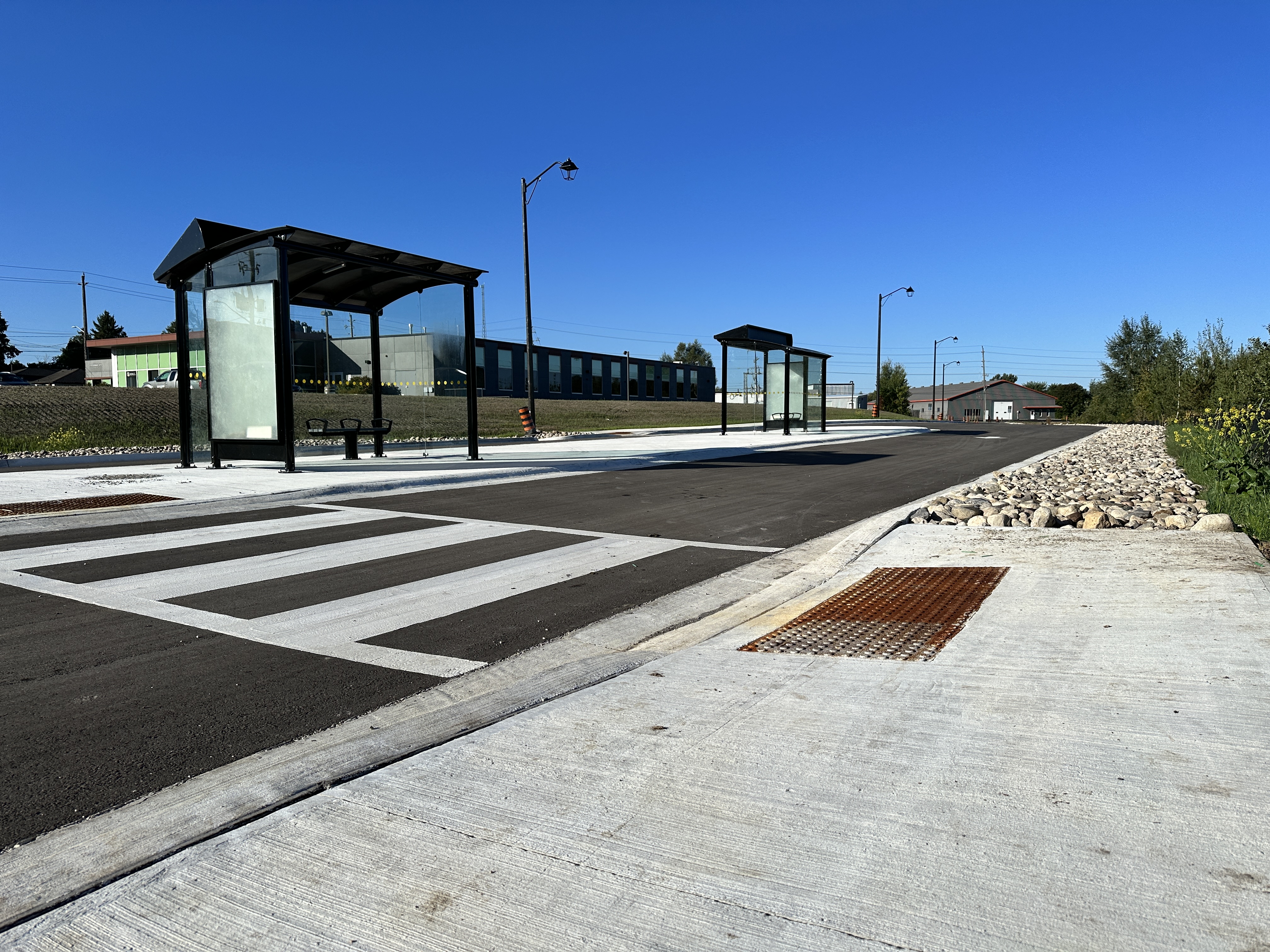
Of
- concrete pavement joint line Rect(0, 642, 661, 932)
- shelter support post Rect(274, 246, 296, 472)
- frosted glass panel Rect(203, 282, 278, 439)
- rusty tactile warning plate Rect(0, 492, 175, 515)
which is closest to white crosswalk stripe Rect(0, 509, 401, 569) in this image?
rusty tactile warning plate Rect(0, 492, 175, 515)

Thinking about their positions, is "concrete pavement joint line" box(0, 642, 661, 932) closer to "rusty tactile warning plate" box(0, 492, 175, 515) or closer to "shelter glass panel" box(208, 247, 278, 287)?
"rusty tactile warning plate" box(0, 492, 175, 515)

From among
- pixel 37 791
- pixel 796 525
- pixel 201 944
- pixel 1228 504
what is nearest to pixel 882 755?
pixel 201 944

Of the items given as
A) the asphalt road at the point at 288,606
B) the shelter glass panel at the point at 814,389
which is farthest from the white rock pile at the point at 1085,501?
the shelter glass panel at the point at 814,389

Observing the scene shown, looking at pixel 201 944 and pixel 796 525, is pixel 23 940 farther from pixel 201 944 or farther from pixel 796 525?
pixel 796 525

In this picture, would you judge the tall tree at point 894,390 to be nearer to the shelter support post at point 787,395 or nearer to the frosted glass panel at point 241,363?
the shelter support post at point 787,395

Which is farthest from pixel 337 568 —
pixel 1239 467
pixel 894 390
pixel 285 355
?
pixel 894 390

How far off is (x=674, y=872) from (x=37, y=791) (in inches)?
86.7

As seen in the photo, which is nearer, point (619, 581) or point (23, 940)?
point (23, 940)

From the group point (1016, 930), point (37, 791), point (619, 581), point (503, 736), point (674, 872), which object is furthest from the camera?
point (619, 581)

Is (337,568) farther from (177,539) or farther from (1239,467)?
(1239,467)

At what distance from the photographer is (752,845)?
7.75ft

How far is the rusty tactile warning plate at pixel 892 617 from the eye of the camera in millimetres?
4344

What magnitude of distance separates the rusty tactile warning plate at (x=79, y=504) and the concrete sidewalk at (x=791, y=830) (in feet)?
24.3

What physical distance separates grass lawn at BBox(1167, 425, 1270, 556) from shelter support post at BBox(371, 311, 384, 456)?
13.7m
